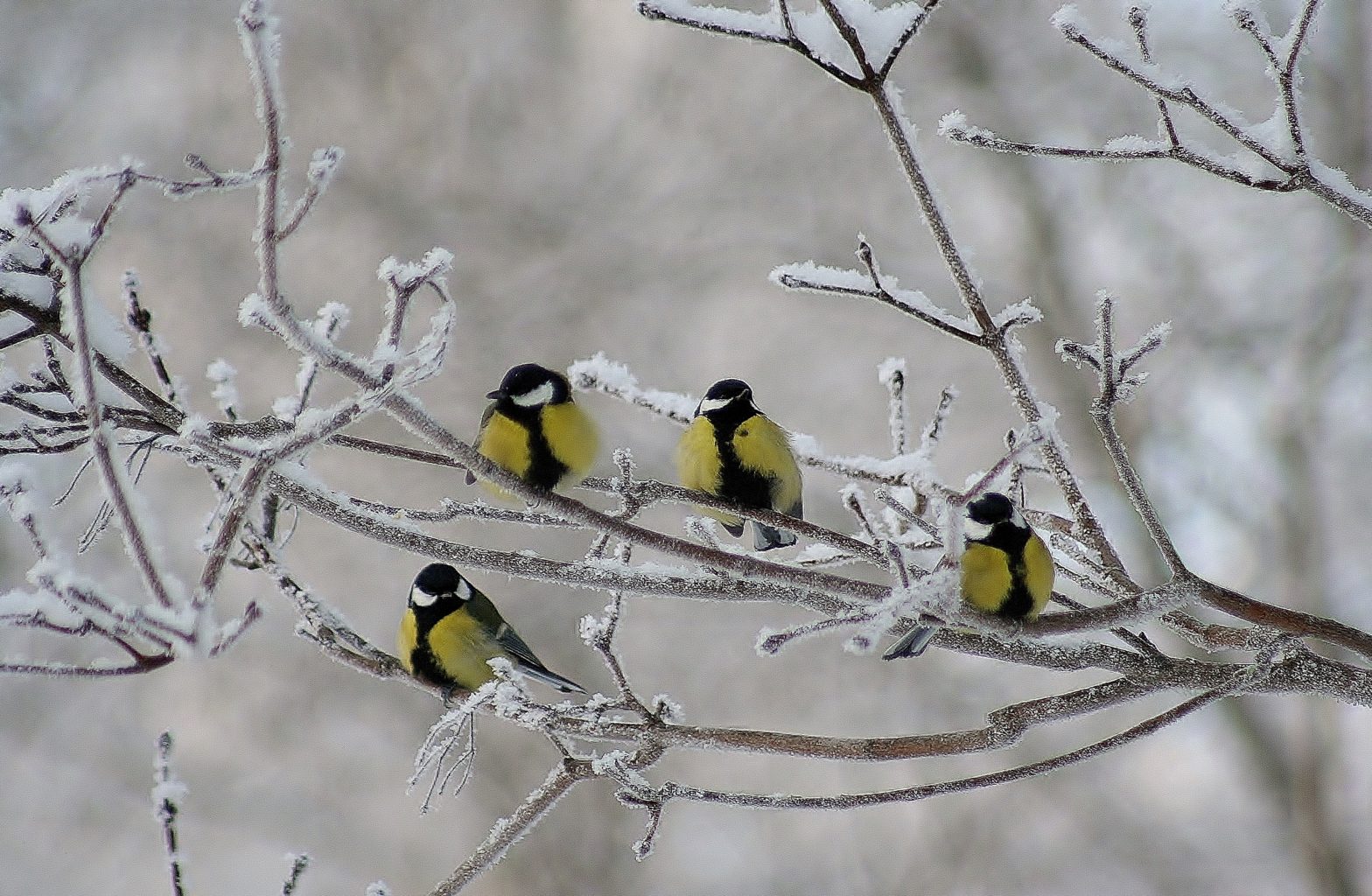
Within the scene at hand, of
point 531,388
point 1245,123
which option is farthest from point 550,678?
point 1245,123

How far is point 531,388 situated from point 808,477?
3952 mm

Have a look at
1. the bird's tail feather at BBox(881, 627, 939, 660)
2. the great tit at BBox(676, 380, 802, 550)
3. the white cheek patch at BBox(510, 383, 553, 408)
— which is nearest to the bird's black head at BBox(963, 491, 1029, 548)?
the bird's tail feather at BBox(881, 627, 939, 660)

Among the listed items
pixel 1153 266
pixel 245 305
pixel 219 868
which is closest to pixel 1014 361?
pixel 245 305

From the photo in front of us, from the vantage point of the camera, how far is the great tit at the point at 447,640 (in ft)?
8.99

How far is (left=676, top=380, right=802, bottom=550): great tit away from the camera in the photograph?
2338 millimetres

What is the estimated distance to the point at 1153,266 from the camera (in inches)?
260

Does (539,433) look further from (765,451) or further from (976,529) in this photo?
(976,529)

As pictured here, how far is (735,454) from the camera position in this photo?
2336 mm

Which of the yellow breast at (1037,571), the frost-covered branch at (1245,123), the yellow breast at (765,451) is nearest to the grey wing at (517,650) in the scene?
the yellow breast at (765,451)

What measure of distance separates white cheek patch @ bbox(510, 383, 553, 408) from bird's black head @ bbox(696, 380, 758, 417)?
34cm

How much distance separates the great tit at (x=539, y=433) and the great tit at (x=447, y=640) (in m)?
0.65

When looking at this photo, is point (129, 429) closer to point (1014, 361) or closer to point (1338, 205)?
point (1014, 361)

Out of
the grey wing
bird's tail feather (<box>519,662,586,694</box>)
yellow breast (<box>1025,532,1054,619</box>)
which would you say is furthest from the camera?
the grey wing

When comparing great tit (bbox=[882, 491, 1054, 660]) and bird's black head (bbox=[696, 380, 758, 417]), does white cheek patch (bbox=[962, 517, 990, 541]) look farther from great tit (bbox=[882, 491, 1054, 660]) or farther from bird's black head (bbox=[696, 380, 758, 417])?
bird's black head (bbox=[696, 380, 758, 417])
